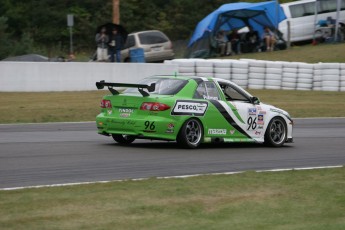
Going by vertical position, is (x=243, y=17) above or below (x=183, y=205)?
above

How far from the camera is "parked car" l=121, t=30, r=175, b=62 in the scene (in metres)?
35.7

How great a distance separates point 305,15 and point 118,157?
30.2 m

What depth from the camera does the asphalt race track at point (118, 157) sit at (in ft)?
34.0

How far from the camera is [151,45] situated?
36031 mm

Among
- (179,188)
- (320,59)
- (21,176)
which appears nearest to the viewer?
(179,188)

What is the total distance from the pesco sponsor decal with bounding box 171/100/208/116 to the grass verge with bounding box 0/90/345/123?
6650mm

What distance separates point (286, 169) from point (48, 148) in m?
3.91

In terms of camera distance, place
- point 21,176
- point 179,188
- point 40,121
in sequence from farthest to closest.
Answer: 1. point 40,121
2. point 21,176
3. point 179,188

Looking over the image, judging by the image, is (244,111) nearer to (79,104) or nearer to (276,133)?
(276,133)

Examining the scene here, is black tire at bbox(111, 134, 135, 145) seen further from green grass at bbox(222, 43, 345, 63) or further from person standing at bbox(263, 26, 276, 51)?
person standing at bbox(263, 26, 276, 51)

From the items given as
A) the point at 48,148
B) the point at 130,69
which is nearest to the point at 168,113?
the point at 48,148

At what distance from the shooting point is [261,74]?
29000mm

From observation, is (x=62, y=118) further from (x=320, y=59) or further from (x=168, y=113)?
(x=320, y=59)

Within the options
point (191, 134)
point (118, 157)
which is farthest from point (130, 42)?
point (118, 157)
